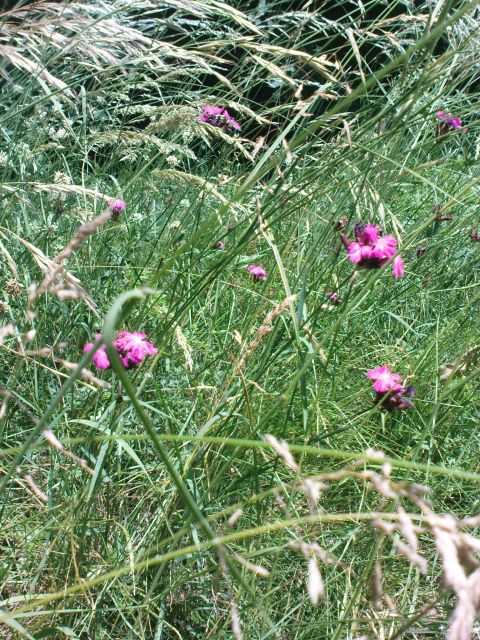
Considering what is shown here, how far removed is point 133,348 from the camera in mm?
1261

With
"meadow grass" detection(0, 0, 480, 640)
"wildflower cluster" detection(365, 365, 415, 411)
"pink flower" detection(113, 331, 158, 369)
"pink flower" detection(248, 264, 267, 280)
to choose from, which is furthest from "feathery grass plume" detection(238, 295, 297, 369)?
"pink flower" detection(248, 264, 267, 280)

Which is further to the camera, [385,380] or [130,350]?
[385,380]

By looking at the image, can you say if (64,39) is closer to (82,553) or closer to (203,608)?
(82,553)

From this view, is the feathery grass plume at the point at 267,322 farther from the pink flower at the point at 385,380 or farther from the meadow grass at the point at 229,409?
the pink flower at the point at 385,380

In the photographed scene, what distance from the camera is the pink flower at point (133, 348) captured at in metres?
1.26

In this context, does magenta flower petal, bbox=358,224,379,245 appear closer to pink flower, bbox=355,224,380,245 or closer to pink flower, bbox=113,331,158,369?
pink flower, bbox=355,224,380,245

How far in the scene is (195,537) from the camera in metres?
1.04

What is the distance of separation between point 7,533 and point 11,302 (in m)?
0.66

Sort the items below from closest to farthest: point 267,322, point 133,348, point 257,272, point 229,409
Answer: point 267,322
point 133,348
point 229,409
point 257,272

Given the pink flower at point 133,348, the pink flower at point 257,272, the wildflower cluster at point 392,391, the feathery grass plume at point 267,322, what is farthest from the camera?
the pink flower at point 257,272

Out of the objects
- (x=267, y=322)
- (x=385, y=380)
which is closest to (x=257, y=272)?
(x=385, y=380)

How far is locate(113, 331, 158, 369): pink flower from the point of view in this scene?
1.26 meters

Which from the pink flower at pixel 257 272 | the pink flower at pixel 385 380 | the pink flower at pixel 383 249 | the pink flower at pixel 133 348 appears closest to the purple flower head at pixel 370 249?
the pink flower at pixel 383 249

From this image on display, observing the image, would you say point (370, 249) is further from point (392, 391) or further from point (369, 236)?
point (392, 391)
